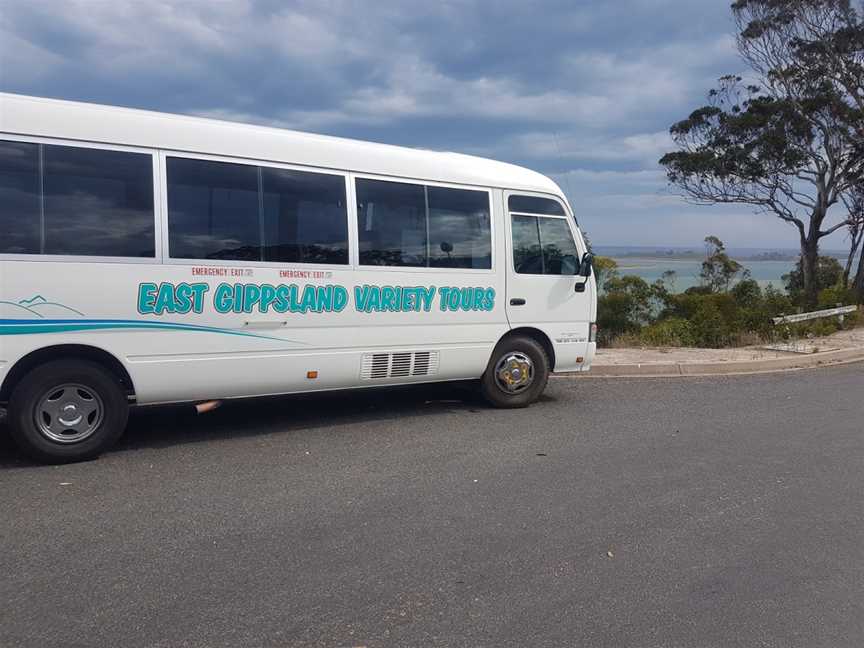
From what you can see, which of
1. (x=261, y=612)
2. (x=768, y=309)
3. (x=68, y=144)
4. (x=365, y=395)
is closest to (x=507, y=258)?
(x=365, y=395)

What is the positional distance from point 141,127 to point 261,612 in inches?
163

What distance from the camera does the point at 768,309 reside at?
671 inches

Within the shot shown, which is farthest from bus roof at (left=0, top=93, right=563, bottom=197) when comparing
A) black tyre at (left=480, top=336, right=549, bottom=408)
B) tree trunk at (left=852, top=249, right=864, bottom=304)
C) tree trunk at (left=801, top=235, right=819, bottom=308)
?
tree trunk at (left=801, top=235, right=819, bottom=308)

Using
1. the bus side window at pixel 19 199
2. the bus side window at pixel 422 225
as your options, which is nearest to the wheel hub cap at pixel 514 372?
the bus side window at pixel 422 225

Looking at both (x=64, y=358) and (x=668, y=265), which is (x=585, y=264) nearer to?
(x=64, y=358)

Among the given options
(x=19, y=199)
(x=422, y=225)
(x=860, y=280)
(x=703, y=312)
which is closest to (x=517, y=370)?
(x=422, y=225)

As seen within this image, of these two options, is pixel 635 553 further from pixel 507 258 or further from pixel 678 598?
pixel 507 258

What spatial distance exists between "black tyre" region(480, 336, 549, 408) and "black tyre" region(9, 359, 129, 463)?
3809 mm

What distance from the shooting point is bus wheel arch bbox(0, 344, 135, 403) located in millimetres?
5633

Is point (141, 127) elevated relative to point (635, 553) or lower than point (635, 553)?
elevated

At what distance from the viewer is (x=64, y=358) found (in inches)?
229

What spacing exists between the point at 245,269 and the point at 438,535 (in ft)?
10.1

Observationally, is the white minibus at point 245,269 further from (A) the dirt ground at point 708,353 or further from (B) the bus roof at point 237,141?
(A) the dirt ground at point 708,353

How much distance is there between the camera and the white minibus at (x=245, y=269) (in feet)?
18.6
